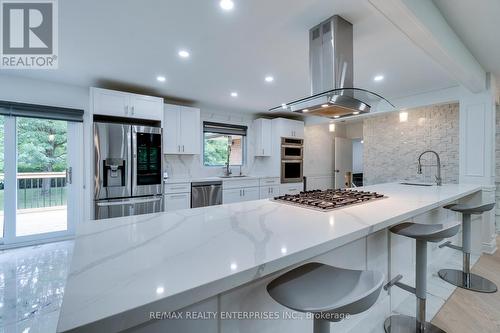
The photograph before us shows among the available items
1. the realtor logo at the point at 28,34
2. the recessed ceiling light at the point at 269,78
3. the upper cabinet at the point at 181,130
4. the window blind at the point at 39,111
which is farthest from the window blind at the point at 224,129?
the realtor logo at the point at 28,34

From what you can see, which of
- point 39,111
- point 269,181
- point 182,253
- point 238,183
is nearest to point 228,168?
point 238,183

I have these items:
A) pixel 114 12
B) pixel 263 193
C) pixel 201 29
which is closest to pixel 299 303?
pixel 201 29

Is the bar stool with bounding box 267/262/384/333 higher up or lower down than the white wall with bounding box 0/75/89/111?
lower down

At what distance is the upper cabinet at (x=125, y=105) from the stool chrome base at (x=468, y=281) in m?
4.12

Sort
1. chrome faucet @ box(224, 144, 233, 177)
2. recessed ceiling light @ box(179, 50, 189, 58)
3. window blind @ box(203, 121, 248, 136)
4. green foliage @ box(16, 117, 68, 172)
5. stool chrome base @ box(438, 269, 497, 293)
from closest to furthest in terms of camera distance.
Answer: stool chrome base @ box(438, 269, 497, 293), recessed ceiling light @ box(179, 50, 189, 58), green foliage @ box(16, 117, 68, 172), window blind @ box(203, 121, 248, 136), chrome faucet @ box(224, 144, 233, 177)

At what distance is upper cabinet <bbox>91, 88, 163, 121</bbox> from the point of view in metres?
3.22

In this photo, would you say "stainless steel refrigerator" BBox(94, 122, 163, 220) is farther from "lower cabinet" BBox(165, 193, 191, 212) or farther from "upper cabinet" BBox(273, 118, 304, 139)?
"upper cabinet" BBox(273, 118, 304, 139)

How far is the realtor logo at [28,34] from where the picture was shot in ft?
6.02

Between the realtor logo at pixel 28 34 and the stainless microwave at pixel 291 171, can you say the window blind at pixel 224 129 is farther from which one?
the realtor logo at pixel 28 34

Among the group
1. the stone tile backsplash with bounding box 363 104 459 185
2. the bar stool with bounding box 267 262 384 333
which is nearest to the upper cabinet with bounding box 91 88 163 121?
the bar stool with bounding box 267 262 384 333

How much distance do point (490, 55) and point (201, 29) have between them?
312 cm

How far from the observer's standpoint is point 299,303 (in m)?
0.83

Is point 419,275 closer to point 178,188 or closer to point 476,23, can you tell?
point 476,23

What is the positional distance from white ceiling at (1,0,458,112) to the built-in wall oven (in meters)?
1.73
